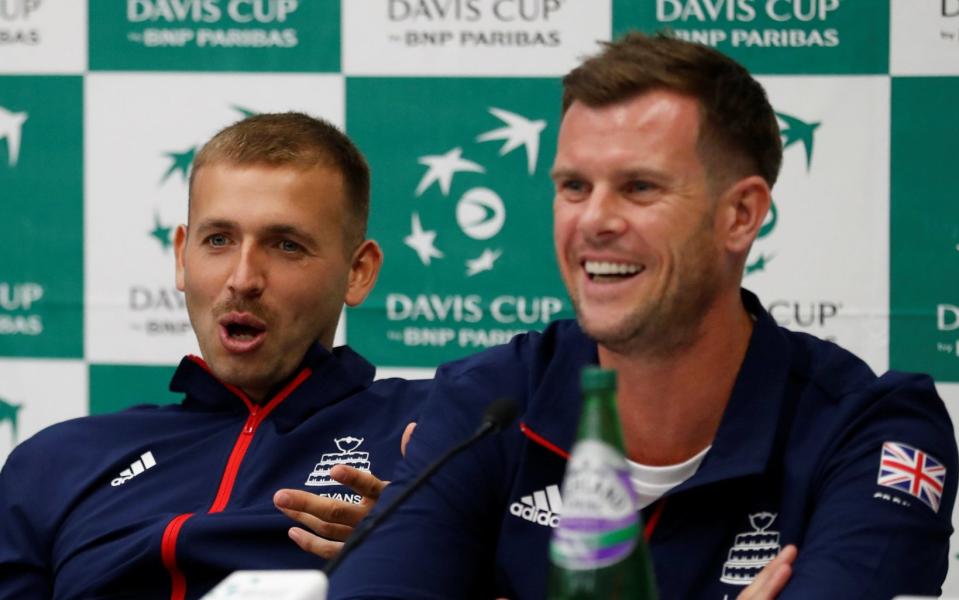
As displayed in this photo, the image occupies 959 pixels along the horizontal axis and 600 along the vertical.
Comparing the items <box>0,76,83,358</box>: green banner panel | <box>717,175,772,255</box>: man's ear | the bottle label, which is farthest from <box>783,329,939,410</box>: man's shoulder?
<box>0,76,83,358</box>: green banner panel

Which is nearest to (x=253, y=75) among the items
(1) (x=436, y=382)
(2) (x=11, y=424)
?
(2) (x=11, y=424)

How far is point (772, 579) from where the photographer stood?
1.27m

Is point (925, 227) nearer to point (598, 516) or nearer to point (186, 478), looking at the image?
point (186, 478)

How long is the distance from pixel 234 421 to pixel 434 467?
794mm

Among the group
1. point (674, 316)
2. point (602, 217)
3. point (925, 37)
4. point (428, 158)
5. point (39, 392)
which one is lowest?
point (39, 392)

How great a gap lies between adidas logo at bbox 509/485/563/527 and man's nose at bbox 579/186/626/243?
0.94 ft

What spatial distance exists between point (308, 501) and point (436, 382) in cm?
21

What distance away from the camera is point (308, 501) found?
Result: 1.58m

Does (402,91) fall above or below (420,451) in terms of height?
above

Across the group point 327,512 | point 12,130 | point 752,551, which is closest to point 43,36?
point 12,130

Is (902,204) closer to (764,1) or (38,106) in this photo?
(764,1)

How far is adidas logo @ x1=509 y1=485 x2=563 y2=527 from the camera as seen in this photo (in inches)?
57.7

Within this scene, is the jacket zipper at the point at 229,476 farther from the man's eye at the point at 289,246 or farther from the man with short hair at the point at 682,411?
the man with short hair at the point at 682,411

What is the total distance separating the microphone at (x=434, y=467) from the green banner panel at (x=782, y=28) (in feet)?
4.73
